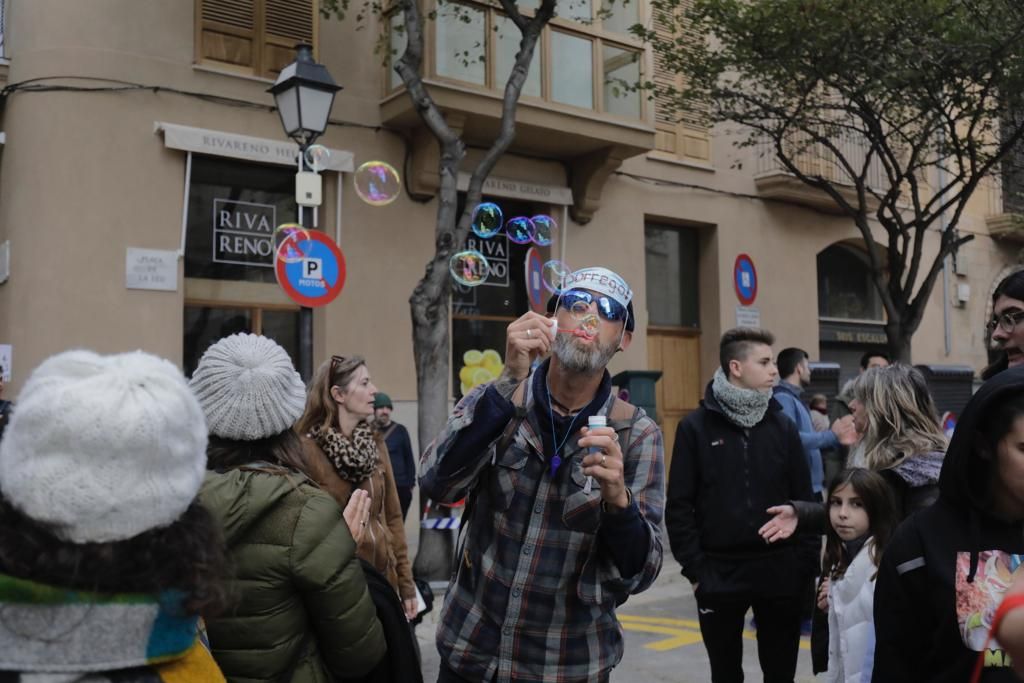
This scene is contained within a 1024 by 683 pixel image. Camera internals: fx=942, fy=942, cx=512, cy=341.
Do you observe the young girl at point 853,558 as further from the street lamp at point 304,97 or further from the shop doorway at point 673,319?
the shop doorway at point 673,319

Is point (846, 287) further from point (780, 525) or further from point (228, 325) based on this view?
point (780, 525)

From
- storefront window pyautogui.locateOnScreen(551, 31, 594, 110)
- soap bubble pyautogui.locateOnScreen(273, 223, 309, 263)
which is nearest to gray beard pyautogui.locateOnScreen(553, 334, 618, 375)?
soap bubble pyautogui.locateOnScreen(273, 223, 309, 263)

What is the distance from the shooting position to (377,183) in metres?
9.41

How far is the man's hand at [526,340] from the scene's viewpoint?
264 centimetres

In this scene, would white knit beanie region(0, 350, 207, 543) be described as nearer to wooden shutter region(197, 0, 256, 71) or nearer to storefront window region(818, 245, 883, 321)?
wooden shutter region(197, 0, 256, 71)

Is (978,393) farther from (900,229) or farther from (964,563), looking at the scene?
(900,229)

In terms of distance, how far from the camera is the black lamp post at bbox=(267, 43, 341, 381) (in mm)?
7980

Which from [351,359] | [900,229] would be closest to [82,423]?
[351,359]

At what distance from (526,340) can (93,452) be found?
1.35m

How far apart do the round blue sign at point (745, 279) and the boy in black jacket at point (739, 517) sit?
11.1 m

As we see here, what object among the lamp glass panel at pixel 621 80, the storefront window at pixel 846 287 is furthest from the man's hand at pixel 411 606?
the storefront window at pixel 846 287

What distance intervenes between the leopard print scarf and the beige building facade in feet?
22.0

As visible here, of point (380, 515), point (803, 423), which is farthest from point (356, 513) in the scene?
point (803, 423)

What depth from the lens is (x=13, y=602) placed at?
1.50m
